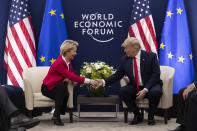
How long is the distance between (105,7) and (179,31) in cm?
145

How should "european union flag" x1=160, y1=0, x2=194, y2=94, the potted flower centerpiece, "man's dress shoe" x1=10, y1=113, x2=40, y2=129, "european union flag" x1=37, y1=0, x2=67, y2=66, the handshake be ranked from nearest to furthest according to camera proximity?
"man's dress shoe" x1=10, y1=113, x2=40, y2=129 → the handshake → the potted flower centerpiece → "european union flag" x1=160, y1=0, x2=194, y2=94 → "european union flag" x1=37, y1=0, x2=67, y2=66

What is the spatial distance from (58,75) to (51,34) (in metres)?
1.33

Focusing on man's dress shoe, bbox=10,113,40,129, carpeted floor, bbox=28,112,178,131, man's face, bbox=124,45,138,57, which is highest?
man's face, bbox=124,45,138,57

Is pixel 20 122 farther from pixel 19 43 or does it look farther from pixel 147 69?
pixel 19 43

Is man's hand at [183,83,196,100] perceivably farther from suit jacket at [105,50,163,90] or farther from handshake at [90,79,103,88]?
handshake at [90,79,103,88]

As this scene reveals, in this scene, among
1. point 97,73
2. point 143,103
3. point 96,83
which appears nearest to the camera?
point 143,103

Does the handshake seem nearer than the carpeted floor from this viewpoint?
No

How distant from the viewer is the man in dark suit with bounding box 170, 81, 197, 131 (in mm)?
3795

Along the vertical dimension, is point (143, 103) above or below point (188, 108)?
below

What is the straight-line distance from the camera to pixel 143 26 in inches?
247

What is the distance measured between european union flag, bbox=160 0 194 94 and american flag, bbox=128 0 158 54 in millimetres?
248

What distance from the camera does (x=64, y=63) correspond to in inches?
206

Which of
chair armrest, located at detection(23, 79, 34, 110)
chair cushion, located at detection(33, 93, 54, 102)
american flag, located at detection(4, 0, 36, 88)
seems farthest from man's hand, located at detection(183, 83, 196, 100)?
american flag, located at detection(4, 0, 36, 88)

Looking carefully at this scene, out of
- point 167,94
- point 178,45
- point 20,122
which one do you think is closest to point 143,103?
point 167,94
